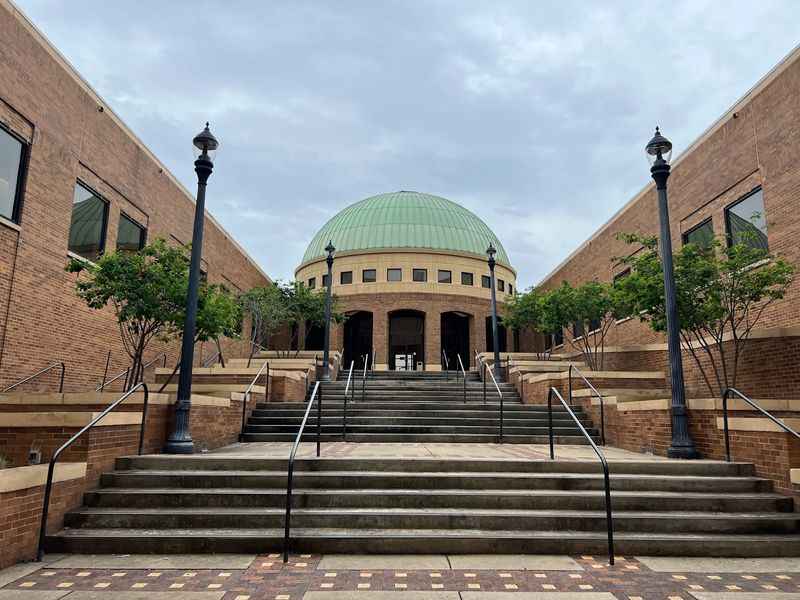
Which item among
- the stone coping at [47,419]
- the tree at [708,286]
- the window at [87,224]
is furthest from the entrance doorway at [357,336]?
the stone coping at [47,419]

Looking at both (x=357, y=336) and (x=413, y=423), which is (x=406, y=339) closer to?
(x=357, y=336)

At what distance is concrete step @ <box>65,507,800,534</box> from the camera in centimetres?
647

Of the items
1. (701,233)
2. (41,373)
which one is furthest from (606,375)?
(41,373)

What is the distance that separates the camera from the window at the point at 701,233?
18469 mm

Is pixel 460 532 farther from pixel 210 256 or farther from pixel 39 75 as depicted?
pixel 210 256

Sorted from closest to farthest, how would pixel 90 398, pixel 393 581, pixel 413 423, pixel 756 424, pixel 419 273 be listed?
pixel 393 581 → pixel 756 424 → pixel 90 398 → pixel 413 423 → pixel 419 273

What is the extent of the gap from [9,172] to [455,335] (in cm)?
2899

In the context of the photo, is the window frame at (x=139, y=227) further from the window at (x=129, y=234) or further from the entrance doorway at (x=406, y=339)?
the entrance doorway at (x=406, y=339)

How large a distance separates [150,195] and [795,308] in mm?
20491

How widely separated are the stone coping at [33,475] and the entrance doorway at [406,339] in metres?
32.3

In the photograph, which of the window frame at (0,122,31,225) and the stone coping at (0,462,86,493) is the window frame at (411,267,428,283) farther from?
the stone coping at (0,462,86,493)

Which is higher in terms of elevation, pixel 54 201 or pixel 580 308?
pixel 54 201

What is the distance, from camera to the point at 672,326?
9555 mm

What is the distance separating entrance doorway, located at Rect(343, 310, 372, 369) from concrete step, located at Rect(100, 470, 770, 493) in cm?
3054
